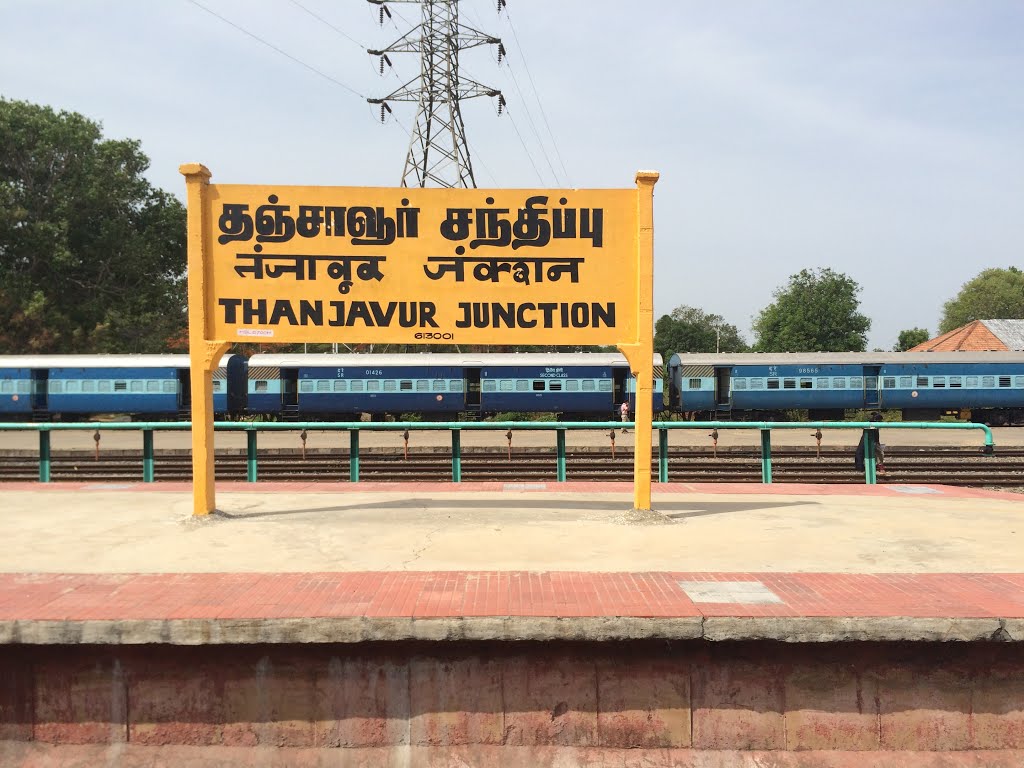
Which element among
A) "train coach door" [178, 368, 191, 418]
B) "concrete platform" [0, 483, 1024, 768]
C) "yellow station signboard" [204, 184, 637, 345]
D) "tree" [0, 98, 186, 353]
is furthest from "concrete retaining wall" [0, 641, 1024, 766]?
"tree" [0, 98, 186, 353]

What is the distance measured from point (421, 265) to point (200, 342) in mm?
2577

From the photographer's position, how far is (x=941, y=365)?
1113 inches

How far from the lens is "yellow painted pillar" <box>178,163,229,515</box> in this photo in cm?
777

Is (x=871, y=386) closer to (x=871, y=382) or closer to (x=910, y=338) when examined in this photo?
(x=871, y=382)

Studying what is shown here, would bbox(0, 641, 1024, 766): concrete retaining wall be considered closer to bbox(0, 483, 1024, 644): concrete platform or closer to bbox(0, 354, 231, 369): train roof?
bbox(0, 483, 1024, 644): concrete platform

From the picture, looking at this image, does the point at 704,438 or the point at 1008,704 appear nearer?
the point at 1008,704

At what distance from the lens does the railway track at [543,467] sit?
1483 centimetres

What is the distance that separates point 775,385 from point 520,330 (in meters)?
23.0

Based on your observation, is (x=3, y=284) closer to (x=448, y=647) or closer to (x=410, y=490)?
(x=410, y=490)

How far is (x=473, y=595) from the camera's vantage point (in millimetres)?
4949

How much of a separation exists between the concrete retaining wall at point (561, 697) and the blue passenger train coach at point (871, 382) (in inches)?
975

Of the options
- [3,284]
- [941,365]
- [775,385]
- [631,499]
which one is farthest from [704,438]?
[3,284]

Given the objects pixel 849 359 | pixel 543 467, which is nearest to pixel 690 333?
pixel 849 359

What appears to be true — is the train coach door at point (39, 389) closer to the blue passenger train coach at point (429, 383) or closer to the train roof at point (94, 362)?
the train roof at point (94, 362)
